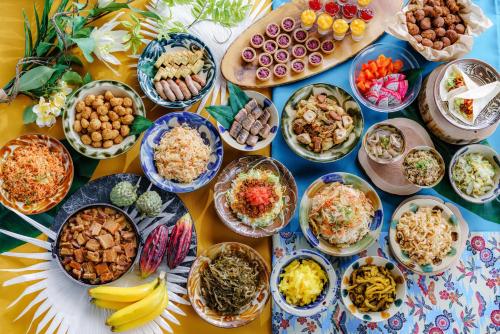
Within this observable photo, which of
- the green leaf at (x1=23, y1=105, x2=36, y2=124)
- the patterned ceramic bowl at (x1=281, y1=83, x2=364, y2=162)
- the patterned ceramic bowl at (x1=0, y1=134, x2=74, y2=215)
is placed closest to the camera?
the patterned ceramic bowl at (x1=0, y1=134, x2=74, y2=215)

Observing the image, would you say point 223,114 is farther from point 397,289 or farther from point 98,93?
point 397,289

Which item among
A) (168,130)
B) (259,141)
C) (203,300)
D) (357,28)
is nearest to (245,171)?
(259,141)

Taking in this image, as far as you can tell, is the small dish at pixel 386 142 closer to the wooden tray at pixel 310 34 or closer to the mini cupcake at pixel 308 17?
the wooden tray at pixel 310 34

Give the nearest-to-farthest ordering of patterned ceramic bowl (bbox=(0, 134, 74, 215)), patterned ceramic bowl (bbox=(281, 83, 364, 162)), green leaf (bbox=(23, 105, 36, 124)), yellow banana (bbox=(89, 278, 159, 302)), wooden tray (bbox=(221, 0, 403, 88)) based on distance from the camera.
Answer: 1. yellow banana (bbox=(89, 278, 159, 302))
2. patterned ceramic bowl (bbox=(0, 134, 74, 215))
3. green leaf (bbox=(23, 105, 36, 124))
4. patterned ceramic bowl (bbox=(281, 83, 364, 162))
5. wooden tray (bbox=(221, 0, 403, 88))

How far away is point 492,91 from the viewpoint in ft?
10.5

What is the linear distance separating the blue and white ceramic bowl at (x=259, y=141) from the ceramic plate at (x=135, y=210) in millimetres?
479

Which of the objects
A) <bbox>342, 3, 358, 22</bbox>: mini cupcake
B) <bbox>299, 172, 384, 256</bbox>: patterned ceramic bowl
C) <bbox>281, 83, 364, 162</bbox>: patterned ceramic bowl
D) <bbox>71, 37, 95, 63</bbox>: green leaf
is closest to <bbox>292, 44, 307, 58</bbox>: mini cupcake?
<bbox>281, 83, 364, 162</bbox>: patterned ceramic bowl

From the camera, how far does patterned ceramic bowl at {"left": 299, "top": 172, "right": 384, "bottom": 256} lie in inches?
125

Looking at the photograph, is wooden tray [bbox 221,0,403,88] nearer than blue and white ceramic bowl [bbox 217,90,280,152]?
No

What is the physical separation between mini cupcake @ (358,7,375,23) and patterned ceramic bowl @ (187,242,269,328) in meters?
1.67

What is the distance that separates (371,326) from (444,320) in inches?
18.4

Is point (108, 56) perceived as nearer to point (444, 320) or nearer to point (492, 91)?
point (492, 91)

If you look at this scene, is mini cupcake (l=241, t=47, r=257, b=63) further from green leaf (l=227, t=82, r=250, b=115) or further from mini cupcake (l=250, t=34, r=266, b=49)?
green leaf (l=227, t=82, r=250, b=115)

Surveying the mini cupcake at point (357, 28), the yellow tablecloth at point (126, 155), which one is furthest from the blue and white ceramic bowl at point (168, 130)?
the mini cupcake at point (357, 28)
